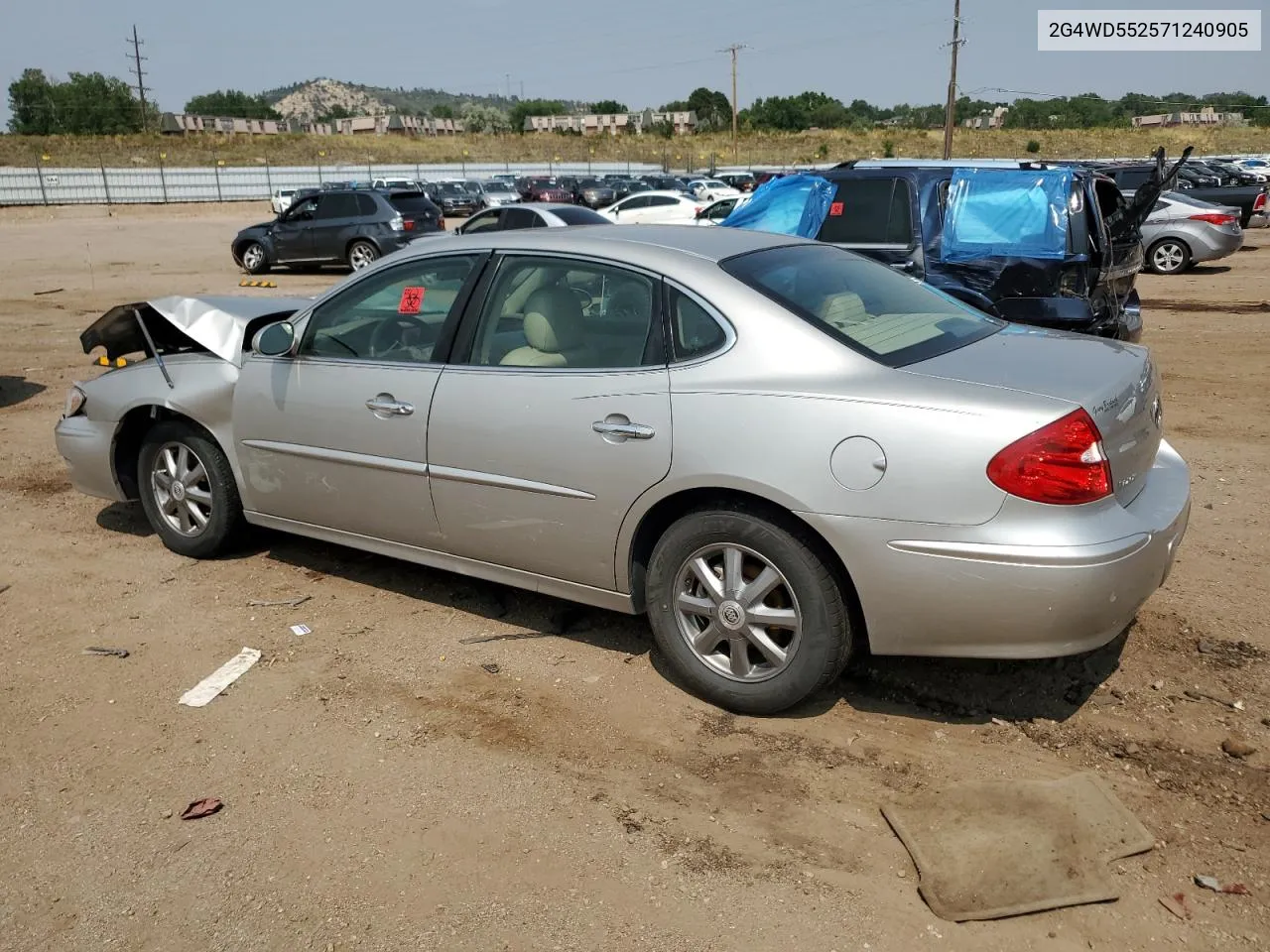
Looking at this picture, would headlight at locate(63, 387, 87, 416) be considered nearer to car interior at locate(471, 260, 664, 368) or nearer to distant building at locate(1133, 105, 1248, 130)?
car interior at locate(471, 260, 664, 368)

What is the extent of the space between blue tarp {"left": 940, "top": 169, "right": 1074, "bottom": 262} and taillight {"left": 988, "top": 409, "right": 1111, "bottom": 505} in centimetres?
560

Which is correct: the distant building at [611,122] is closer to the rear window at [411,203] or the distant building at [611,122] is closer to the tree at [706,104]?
the tree at [706,104]

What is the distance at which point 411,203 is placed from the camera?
70.6ft

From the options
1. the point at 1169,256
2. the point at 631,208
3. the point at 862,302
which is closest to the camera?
the point at 862,302

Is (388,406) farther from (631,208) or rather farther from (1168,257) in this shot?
(631,208)

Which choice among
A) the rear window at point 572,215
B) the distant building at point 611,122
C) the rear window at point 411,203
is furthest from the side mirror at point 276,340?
the distant building at point 611,122

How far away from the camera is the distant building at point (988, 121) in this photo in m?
84.0

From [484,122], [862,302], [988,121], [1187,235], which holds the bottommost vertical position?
[1187,235]

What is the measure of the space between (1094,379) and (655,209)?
22891mm

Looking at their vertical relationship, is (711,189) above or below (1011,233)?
above

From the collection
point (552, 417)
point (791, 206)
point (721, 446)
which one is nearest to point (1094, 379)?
point (721, 446)

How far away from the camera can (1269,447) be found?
23.2ft

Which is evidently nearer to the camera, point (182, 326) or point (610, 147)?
point (182, 326)

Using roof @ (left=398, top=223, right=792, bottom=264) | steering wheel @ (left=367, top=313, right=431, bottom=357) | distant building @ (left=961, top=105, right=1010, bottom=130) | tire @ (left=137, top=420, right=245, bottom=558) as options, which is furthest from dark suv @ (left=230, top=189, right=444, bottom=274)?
distant building @ (left=961, top=105, right=1010, bottom=130)
